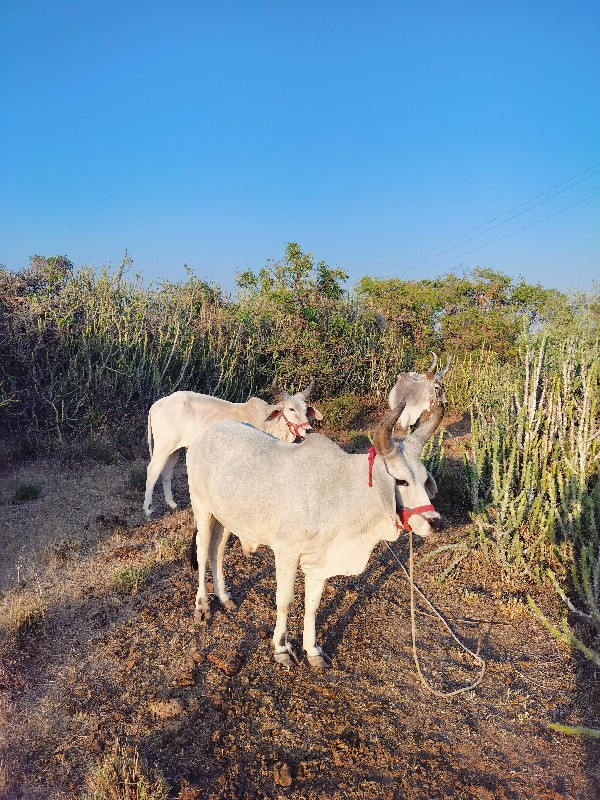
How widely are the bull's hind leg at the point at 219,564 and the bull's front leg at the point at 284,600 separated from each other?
0.82 meters

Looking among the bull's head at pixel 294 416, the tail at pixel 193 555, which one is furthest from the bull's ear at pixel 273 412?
the tail at pixel 193 555

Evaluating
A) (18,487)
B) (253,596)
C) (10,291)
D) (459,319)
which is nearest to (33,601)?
(253,596)

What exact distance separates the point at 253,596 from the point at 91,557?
6.07 ft

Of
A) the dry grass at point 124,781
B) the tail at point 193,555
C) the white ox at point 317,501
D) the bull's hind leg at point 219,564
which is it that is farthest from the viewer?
the tail at point 193,555

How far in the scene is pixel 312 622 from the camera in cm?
400

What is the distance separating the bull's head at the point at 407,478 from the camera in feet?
11.2

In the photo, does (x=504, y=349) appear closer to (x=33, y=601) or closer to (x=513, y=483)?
(x=513, y=483)

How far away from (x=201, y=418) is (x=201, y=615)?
289 centimetres

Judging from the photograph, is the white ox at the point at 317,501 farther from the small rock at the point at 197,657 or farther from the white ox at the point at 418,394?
the white ox at the point at 418,394

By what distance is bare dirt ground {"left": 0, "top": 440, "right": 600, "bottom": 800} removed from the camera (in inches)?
119

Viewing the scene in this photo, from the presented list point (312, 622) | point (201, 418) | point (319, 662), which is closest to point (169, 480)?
point (201, 418)

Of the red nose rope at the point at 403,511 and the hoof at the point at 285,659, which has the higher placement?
the red nose rope at the point at 403,511

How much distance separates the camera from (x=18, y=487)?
784 cm

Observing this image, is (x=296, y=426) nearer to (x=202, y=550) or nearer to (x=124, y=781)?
(x=202, y=550)
